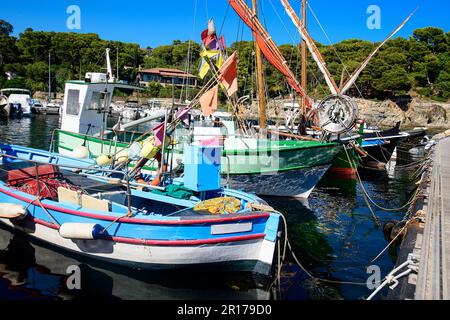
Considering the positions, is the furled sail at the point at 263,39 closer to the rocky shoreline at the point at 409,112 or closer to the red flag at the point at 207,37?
the red flag at the point at 207,37

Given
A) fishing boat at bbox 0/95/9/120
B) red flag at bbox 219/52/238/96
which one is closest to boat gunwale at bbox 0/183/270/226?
red flag at bbox 219/52/238/96

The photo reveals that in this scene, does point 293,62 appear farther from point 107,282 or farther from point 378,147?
point 107,282

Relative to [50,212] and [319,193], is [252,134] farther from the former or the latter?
[50,212]

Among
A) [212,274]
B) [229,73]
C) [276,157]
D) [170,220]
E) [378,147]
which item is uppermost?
[229,73]

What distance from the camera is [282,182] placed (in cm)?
1596

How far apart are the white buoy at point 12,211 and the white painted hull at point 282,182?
8.13 metres

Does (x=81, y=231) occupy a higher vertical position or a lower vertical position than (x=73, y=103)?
lower

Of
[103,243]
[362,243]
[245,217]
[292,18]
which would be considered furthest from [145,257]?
[292,18]

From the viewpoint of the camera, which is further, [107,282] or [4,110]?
[4,110]

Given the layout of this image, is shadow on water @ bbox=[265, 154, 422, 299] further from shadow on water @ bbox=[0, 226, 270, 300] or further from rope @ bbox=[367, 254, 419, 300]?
rope @ bbox=[367, 254, 419, 300]

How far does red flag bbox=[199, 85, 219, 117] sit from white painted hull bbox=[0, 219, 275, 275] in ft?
14.7

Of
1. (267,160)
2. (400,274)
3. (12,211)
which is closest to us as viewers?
(400,274)

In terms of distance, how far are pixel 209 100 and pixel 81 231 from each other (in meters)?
5.27

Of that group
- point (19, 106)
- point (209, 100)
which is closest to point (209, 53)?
point (209, 100)
